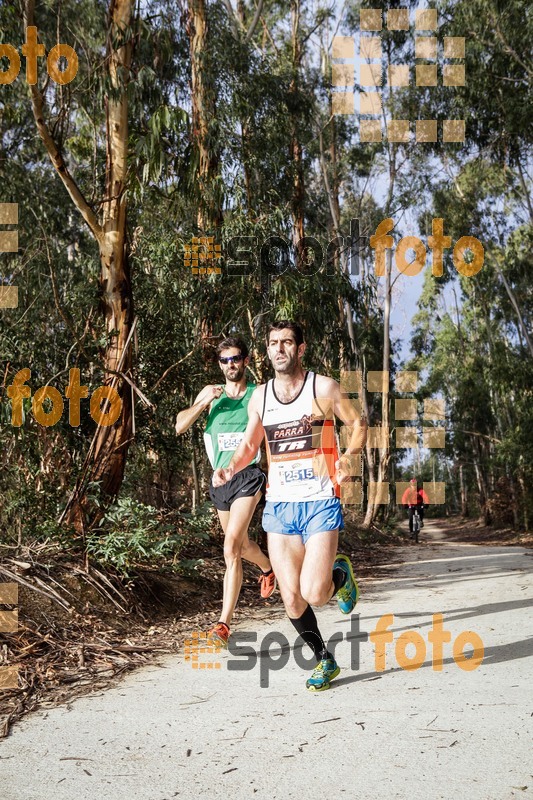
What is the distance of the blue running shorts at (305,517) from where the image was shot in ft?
14.4

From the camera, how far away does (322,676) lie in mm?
4297

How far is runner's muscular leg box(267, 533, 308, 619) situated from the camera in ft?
14.5

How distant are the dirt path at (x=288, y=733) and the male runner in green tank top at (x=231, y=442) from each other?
0.72 metres

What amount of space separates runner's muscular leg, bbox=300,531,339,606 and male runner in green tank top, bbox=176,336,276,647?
1.10 metres

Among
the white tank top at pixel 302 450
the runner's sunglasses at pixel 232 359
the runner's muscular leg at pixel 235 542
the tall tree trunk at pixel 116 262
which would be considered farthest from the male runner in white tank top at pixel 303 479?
the tall tree trunk at pixel 116 262

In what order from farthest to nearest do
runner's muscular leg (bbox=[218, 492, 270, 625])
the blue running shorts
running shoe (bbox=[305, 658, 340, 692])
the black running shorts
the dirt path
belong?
the black running shorts < runner's muscular leg (bbox=[218, 492, 270, 625]) < the blue running shorts < running shoe (bbox=[305, 658, 340, 692]) < the dirt path

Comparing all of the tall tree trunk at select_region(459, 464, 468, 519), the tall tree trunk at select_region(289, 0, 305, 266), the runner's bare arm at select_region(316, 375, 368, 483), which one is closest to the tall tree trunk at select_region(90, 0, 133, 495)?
the runner's bare arm at select_region(316, 375, 368, 483)

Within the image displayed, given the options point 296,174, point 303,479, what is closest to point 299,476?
point 303,479

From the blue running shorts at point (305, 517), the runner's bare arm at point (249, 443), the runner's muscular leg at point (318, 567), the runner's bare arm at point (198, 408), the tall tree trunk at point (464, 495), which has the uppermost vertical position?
the runner's bare arm at point (198, 408)

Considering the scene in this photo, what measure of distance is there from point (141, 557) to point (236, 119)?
7.28m

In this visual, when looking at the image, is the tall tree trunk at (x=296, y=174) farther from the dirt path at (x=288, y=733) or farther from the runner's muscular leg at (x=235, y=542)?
the dirt path at (x=288, y=733)

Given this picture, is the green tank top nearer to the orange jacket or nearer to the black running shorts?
the black running shorts

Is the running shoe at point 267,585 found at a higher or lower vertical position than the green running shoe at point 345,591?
lower

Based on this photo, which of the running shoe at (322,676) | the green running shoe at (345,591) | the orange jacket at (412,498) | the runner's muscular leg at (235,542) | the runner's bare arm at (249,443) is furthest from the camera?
the orange jacket at (412,498)
